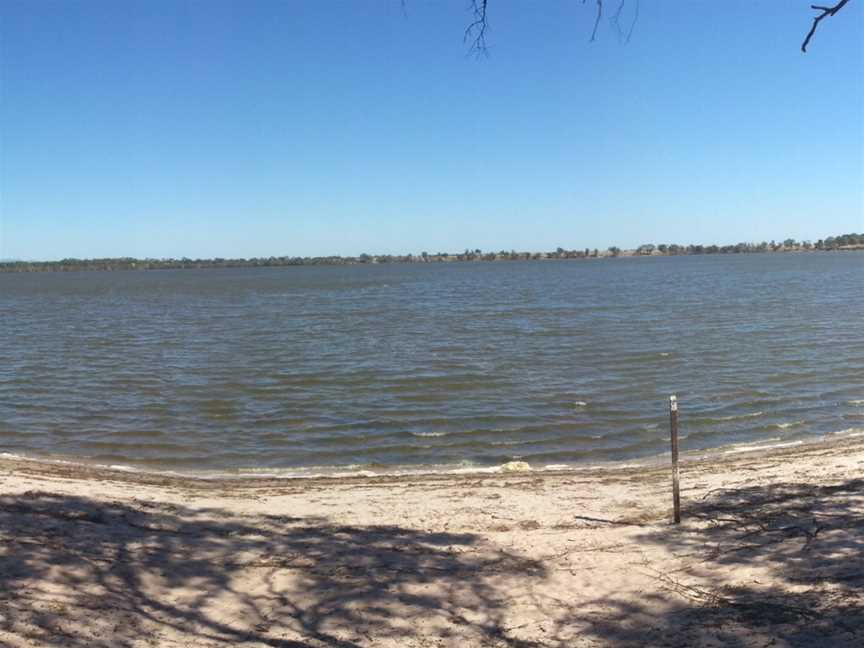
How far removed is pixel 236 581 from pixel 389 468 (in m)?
6.08

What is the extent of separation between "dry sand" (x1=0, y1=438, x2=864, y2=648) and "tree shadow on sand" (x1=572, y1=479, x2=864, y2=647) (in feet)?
0.06

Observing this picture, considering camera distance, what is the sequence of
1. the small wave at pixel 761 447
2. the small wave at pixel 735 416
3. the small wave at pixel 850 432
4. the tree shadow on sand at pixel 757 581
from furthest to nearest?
the small wave at pixel 735 416, the small wave at pixel 850 432, the small wave at pixel 761 447, the tree shadow on sand at pixel 757 581

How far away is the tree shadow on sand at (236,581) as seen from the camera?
4977 millimetres

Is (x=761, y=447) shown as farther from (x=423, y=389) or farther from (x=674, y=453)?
(x=423, y=389)

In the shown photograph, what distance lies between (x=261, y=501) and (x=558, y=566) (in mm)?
4113

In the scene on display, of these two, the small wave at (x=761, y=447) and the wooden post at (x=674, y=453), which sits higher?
the wooden post at (x=674, y=453)

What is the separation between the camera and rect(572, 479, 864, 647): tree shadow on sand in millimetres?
4820

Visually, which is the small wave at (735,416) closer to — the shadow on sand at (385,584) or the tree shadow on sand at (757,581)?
the tree shadow on sand at (757,581)

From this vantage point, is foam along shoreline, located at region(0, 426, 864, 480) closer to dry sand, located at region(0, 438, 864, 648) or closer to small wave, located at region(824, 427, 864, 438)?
small wave, located at region(824, 427, 864, 438)

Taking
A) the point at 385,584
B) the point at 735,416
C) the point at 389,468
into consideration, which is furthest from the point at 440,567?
the point at 735,416

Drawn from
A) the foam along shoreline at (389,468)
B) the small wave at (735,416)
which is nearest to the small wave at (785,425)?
the small wave at (735,416)

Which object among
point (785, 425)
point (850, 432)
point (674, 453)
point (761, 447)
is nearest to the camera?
point (674, 453)

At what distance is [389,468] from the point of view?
11.9 metres

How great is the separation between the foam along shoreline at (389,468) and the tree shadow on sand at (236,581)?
3834 mm
